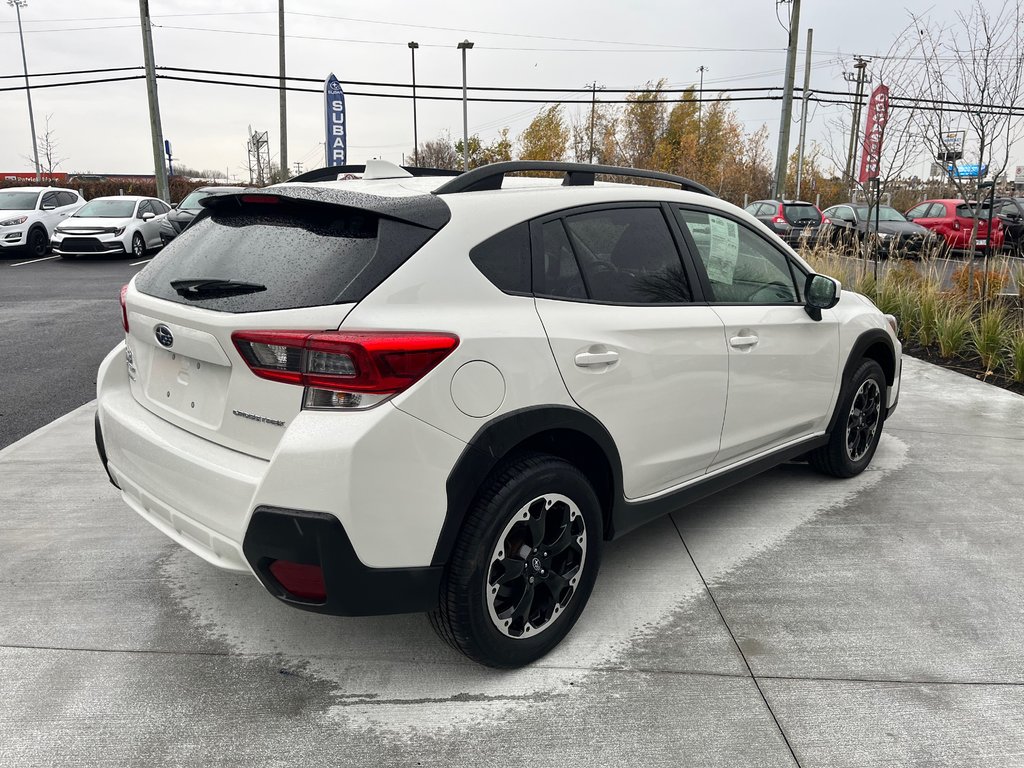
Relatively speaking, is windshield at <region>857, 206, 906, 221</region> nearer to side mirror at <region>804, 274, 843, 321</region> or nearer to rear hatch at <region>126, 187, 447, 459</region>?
side mirror at <region>804, 274, 843, 321</region>

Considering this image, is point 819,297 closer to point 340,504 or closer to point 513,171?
point 513,171

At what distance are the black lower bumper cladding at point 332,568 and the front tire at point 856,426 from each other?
2.88 metres

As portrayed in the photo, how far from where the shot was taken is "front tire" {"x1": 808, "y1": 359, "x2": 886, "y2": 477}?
436cm

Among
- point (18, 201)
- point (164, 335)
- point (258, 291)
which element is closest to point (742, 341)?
point (258, 291)

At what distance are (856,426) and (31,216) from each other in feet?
64.4

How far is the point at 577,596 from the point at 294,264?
60.5 inches

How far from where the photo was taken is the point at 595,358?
109 inches

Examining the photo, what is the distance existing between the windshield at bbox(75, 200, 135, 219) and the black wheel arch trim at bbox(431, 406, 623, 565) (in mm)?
18965

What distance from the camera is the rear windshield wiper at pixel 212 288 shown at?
2.45 meters

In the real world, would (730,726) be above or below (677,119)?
below

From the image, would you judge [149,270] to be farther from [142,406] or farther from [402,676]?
[402,676]

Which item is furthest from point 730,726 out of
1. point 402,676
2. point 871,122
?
point 871,122

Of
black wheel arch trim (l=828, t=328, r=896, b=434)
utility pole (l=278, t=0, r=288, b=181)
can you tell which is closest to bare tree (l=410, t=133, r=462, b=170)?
utility pole (l=278, t=0, r=288, b=181)

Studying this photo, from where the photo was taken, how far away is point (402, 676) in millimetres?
2725
